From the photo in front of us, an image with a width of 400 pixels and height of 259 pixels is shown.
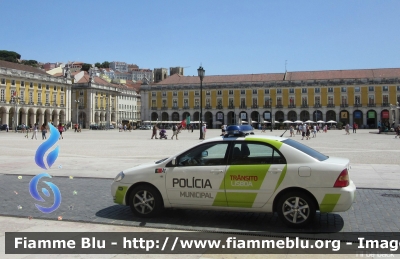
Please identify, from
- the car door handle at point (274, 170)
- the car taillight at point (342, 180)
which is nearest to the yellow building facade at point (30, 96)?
the car door handle at point (274, 170)

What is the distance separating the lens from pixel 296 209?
17.8 ft

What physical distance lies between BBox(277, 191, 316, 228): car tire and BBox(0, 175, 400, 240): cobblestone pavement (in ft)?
0.39

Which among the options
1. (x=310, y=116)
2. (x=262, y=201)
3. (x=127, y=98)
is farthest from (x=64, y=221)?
(x=127, y=98)

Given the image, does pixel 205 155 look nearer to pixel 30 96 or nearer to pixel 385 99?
pixel 30 96

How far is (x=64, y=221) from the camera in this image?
230 inches

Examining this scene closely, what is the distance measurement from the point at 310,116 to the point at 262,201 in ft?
273

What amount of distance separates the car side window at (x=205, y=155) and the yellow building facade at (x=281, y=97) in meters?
72.4

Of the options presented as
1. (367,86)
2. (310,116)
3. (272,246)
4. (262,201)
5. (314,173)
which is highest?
(367,86)

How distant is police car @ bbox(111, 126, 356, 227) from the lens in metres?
5.36

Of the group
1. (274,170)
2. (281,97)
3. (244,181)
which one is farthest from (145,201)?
(281,97)

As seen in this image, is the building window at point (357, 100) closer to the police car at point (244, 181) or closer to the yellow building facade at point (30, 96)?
the yellow building facade at point (30, 96)

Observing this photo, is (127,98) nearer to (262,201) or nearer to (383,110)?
(383,110)

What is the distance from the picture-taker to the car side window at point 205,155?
5.81 m

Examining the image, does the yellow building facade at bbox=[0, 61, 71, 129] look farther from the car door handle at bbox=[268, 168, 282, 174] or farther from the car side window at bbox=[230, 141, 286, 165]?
the car door handle at bbox=[268, 168, 282, 174]
